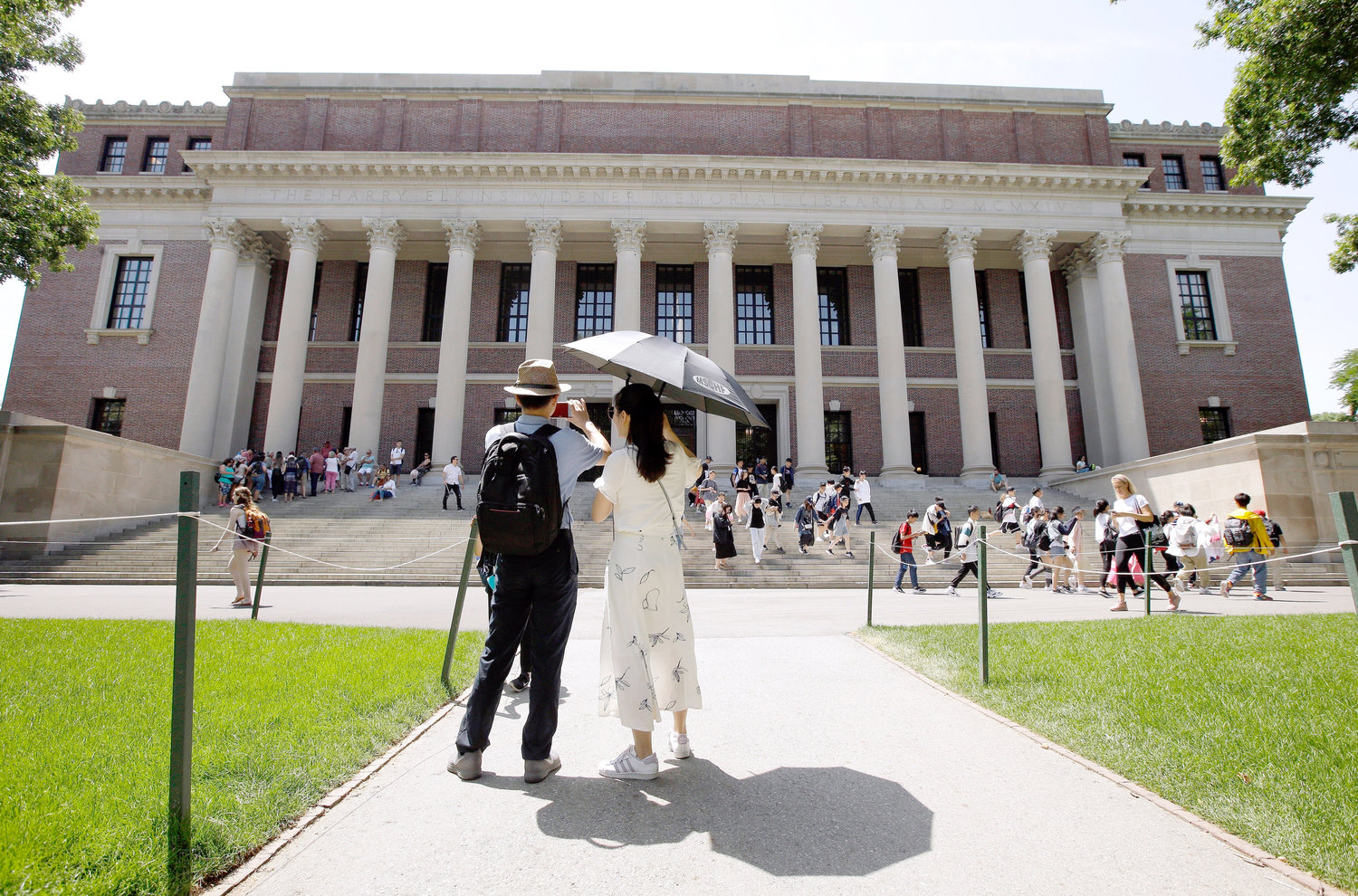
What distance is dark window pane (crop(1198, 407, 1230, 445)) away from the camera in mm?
28312

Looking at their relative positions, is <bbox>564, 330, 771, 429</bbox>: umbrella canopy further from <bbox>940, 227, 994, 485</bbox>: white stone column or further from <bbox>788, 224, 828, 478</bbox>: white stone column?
<bbox>940, 227, 994, 485</bbox>: white stone column

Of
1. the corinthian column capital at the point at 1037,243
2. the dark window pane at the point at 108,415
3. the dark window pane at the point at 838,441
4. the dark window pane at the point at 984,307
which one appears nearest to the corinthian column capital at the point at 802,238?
the dark window pane at the point at 838,441

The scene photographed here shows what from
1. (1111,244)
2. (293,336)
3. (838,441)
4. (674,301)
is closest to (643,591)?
(293,336)

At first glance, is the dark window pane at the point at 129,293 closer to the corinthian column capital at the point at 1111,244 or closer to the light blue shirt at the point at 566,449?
the light blue shirt at the point at 566,449

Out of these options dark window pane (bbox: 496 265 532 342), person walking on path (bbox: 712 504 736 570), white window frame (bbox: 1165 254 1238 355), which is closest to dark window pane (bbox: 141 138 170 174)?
dark window pane (bbox: 496 265 532 342)

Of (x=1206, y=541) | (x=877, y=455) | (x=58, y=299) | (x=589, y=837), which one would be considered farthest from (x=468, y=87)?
(x=589, y=837)

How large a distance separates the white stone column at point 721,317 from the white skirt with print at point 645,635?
20707mm

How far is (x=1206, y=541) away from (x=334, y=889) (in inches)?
693

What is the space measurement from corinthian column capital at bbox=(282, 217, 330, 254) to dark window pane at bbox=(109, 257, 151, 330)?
774 cm

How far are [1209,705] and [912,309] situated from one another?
Result: 2760 cm

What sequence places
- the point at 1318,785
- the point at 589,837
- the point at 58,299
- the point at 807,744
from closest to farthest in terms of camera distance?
the point at 589,837 → the point at 1318,785 → the point at 807,744 → the point at 58,299

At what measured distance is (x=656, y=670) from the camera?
3777 millimetres

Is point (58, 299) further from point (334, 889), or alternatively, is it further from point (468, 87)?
point (334, 889)

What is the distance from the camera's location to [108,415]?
27.6 m
